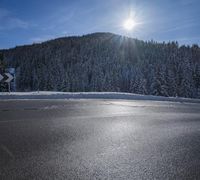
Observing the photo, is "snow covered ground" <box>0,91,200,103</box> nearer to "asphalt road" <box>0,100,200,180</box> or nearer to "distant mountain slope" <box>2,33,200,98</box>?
"asphalt road" <box>0,100,200,180</box>

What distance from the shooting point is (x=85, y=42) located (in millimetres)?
180750

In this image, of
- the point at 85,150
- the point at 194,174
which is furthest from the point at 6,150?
the point at 194,174

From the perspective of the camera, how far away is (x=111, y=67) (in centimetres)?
12725

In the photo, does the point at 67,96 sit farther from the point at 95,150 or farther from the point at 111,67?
the point at 111,67

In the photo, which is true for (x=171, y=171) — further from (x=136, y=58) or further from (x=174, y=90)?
(x=136, y=58)

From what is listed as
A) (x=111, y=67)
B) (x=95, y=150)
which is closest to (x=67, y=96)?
(x=95, y=150)

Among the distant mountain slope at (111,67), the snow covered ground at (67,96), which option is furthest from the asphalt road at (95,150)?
the distant mountain slope at (111,67)

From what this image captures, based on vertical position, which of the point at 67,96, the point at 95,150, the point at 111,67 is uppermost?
the point at 111,67

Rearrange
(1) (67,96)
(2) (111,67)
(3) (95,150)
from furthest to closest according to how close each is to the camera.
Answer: (2) (111,67) → (1) (67,96) → (3) (95,150)

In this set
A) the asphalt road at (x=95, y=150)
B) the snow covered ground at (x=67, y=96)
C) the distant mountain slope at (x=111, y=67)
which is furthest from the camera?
the distant mountain slope at (x=111, y=67)

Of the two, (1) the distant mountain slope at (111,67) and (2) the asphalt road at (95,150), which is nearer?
(2) the asphalt road at (95,150)

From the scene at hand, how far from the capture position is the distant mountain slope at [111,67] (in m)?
65.3

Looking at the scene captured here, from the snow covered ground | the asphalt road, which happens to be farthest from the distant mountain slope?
the asphalt road

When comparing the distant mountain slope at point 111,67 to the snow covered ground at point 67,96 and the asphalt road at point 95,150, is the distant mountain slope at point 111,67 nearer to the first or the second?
the snow covered ground at point 67,96
